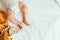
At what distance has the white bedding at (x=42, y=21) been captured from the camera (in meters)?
0.98

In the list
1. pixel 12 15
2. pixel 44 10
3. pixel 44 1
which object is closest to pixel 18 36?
pixel 12 15

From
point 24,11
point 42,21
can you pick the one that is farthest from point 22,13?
point 42,21

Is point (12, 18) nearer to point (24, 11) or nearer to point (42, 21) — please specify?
point (24, 11)

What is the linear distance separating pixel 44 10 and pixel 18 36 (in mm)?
367

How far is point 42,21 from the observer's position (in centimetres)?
110

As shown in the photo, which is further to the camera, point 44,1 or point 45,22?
point 44,1

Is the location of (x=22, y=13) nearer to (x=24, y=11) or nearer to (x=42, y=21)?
(x=24, y=11)

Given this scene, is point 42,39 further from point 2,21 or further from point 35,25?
point 2,21

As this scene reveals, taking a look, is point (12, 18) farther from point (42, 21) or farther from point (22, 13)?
point (42, 21)

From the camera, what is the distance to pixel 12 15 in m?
1.13

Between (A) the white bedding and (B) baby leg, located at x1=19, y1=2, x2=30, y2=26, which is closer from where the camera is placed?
(A) the white bedding

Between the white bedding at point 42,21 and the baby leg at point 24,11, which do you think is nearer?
the white bedding at point 42,21

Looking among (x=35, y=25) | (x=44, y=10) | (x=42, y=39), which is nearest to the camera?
(x=42, y=39)

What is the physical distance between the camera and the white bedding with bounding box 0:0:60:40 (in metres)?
0.98
